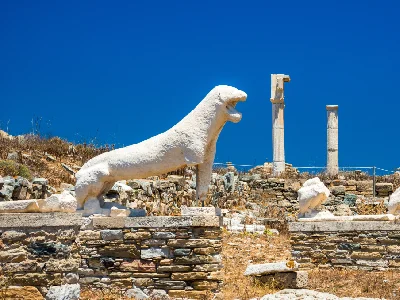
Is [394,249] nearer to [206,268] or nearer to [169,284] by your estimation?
[206,268]

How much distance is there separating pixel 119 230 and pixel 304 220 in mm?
4148

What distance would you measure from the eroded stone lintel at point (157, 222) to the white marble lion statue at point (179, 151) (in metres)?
0.48

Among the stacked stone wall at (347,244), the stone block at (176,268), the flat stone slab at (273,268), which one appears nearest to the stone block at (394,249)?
the stacked stone wall at (347,244)

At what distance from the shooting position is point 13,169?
14.1 meters

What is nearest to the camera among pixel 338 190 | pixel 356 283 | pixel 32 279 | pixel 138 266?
pixel 32 279

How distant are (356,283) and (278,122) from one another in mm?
16404

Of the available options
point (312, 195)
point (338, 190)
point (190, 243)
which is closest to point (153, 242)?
point (190, 243)

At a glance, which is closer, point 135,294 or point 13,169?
point 135,294

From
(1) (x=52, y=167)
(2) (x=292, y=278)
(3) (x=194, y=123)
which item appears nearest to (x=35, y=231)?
(3) (x=194, y=123)

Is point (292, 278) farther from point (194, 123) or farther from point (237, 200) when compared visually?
point (237, 200)

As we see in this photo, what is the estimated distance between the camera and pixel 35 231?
6961mm

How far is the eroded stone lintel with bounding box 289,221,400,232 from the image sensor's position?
37.5ft

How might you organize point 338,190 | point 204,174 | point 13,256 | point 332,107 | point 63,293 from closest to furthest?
point 63,293 < point 13,256 < point 204,174 < point 338,190 < point 332,107

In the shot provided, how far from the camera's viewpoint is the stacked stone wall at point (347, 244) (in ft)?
37.6
